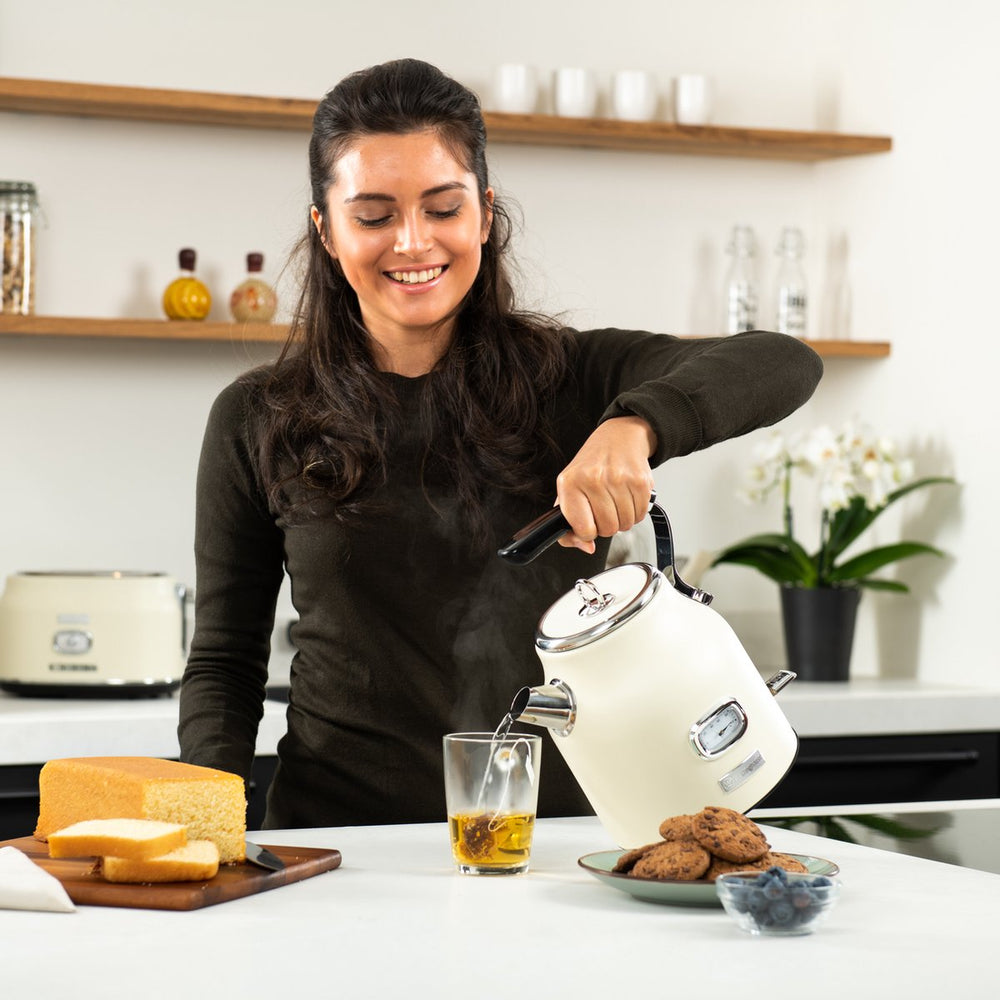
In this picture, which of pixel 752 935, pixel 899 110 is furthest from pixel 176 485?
pixel 752 935

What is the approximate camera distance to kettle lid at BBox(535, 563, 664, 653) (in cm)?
106

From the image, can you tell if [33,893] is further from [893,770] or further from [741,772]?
[893,770]

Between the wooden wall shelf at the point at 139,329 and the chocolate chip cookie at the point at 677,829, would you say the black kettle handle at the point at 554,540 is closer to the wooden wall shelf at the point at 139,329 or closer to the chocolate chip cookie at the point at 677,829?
the chocolate chip cookie at the point at 677,829

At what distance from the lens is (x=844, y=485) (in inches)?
110

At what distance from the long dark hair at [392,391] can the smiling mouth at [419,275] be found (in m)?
0.13

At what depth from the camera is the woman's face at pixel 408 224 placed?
1489mm

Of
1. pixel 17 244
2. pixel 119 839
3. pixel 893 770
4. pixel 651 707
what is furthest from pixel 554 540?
pixel 17 244

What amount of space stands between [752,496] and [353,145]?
1.61 metres

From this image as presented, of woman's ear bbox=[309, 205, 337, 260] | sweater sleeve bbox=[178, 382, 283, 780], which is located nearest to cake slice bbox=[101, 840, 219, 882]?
sweater sleeve bbox=[178, 382, 283, 780]

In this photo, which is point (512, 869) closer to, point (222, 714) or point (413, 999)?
point (413, 999)

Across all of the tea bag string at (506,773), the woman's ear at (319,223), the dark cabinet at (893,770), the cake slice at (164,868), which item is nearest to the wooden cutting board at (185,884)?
the cake slice at (164,868)

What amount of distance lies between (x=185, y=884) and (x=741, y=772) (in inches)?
15.7

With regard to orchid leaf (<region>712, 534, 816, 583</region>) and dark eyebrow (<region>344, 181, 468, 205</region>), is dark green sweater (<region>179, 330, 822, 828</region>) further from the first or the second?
orchid leaf (<region>712, 534, 816, 583</region>)

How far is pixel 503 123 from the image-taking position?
9.21 ft
